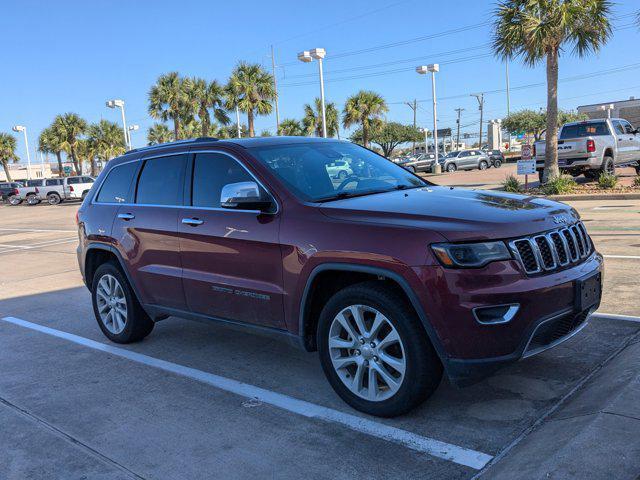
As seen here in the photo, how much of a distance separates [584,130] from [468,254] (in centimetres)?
Answer: 1710

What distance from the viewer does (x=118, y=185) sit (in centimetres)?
561

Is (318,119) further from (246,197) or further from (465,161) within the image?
(246,197)

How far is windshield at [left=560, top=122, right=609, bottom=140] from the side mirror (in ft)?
55.0

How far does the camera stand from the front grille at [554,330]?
320 cm

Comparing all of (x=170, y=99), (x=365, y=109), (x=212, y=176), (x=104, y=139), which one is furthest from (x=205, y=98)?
(x=212, y=176)

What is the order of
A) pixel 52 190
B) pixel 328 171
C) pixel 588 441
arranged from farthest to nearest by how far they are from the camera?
pixel 52 190, pixel 328 171, pixel 588 441

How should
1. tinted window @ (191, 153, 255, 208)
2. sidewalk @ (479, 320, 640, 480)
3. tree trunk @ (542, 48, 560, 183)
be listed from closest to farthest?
1. sidewalk @ (479, 320, 640, 480)
2. tinted window @ (191, 153, 255, 208)
3. tree trunk @ (542, 48, 560, 183)

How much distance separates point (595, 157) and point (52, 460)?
17876mm

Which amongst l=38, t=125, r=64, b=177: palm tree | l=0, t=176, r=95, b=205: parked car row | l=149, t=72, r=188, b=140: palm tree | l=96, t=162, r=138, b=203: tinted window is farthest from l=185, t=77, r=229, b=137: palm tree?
l=96, t=162, r=138, b=203: tinted window

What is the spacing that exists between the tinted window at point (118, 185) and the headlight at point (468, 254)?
3345mm

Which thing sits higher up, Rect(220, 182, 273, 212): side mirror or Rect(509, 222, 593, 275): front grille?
Rect(220, 182, 273, 212): side mirror

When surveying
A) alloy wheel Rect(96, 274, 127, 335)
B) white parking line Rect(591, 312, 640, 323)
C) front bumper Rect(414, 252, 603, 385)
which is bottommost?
white parking line Rect(591, 312, 640, 323)

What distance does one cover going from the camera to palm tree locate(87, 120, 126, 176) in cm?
6506

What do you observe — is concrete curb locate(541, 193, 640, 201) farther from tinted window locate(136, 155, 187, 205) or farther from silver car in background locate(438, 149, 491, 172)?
silver car in background locate(438, 149, 491, 172)
